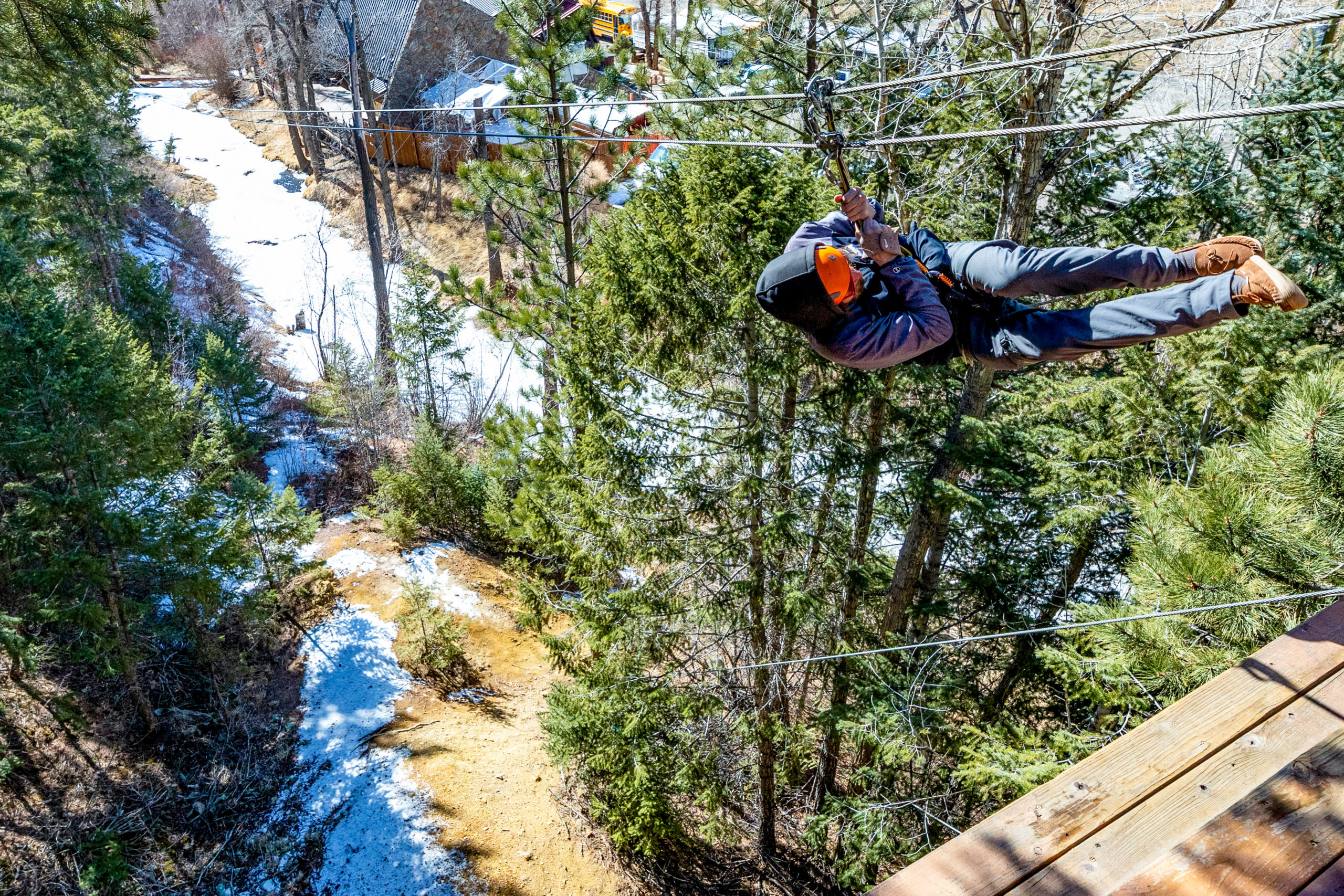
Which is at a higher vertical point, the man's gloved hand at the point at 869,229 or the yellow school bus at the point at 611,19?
the yellow school bus at the point at 611,19

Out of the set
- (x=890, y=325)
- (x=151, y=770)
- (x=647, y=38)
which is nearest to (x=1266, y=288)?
(x=890, y=325)

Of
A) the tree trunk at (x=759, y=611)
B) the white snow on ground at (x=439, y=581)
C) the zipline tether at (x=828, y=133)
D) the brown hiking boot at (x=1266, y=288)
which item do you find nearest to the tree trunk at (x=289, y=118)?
the white snow on ground at (x=439, y=581)

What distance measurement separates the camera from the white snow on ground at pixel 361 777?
8.87m

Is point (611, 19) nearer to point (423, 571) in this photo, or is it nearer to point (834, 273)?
point (423, 571)

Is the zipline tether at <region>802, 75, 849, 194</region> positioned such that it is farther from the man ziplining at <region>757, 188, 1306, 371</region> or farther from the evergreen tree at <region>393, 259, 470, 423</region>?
the evergreen tree at <region>393, 259, 470, 423</region>

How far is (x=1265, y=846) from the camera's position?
1558 mm

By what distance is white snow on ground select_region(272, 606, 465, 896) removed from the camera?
8.87 meters

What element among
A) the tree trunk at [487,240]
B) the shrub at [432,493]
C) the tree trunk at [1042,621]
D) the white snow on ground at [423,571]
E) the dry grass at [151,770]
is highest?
the tree trunk at [487,240]

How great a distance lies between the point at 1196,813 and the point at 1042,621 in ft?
24.3

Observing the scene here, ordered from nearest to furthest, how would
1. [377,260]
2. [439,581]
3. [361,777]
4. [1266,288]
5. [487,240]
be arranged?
[1266,288] < [361,777] < [439,581] < [377,260] < [487,240]

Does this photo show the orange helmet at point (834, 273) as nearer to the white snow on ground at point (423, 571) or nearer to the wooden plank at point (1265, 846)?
the wooden plank at point (1265, 846)

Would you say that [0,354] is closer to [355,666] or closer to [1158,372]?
[355,666]

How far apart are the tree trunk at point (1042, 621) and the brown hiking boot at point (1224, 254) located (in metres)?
5.93

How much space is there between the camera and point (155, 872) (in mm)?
9234
